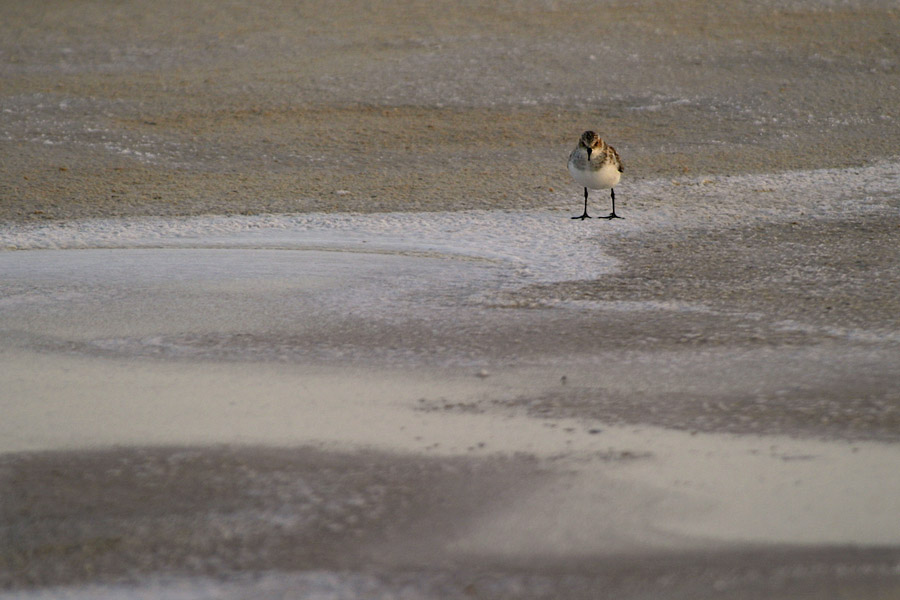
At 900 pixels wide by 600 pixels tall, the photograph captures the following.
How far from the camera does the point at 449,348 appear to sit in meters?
4.30

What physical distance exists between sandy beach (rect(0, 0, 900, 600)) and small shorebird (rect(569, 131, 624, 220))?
273mm

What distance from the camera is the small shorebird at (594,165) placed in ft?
21.9

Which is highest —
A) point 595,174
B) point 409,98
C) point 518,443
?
point 409,98

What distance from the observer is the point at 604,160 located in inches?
263

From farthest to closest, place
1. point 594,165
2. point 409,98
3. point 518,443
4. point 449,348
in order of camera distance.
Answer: point 409,98 → point 594,165 → point 449,348 → point 518,443

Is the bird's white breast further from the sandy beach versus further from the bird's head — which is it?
the sandy beach

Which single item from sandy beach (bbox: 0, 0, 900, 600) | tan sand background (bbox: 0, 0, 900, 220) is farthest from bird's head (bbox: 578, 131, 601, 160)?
tan sand background (bbox: 0, 0, 900, 220)

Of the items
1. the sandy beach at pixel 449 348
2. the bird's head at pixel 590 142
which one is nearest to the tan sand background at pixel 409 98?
the sandy beach at pixel 449 348

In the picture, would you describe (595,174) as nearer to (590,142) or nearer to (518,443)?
(590,142)

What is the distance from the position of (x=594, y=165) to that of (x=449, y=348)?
2.71 m

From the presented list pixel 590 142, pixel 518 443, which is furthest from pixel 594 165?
pixel 518 443

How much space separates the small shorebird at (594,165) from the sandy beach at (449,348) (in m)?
0.27

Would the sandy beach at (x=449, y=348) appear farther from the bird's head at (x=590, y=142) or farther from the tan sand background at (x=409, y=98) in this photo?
the bird's head at (x=590, y=142)

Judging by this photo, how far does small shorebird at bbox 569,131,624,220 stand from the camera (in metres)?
6.66
